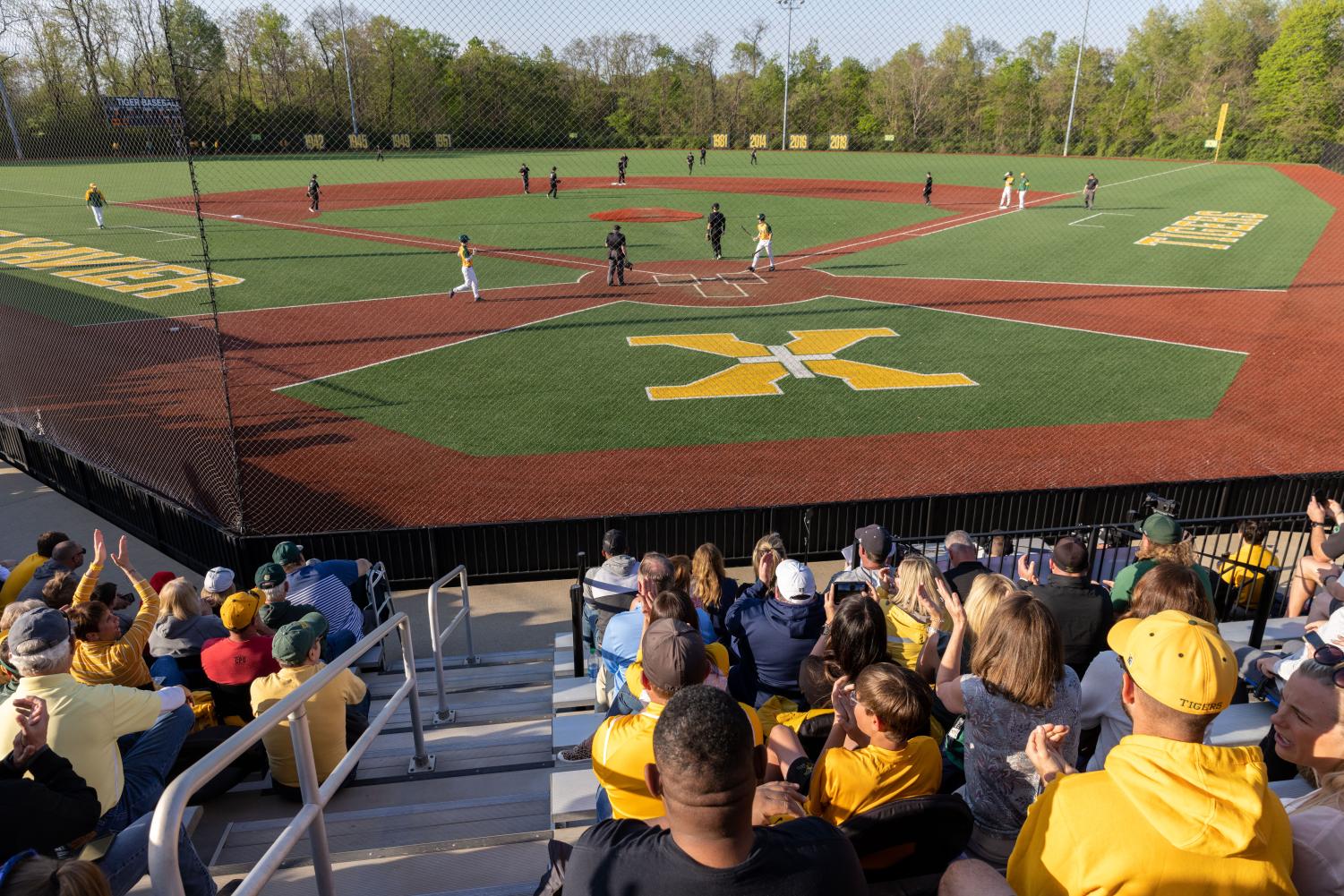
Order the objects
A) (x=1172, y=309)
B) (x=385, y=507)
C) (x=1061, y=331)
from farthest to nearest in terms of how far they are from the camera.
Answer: (x=1172, y=309), (x=1061, y=331), (x=385, y=507)

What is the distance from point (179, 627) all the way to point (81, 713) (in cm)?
221

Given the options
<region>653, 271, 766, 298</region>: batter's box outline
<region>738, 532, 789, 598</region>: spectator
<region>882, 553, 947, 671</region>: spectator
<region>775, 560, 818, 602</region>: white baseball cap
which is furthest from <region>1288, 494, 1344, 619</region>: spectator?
<region>653, 271, 766, 298</region>: batter's box outline

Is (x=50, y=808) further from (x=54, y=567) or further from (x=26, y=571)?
(x=26, y=571)

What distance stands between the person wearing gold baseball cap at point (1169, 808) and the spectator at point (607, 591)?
404 cm

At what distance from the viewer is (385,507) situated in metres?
12.1

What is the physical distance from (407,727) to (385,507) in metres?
6.23

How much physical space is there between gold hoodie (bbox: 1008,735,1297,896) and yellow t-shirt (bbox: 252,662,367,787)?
3.69m

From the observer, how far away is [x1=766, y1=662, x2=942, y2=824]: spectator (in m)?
3.19

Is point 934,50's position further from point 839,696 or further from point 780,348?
point 839,696

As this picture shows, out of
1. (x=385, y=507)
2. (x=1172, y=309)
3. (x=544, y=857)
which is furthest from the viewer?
(x=1172, y=309)

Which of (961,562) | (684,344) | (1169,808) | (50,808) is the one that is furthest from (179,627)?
(684,344)

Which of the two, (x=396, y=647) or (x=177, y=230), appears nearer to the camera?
(x=396, y=647)

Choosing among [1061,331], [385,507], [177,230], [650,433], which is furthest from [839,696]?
[177,230]

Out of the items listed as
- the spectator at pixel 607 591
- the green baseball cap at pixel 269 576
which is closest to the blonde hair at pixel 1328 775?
the spectator at pixel 607 591
